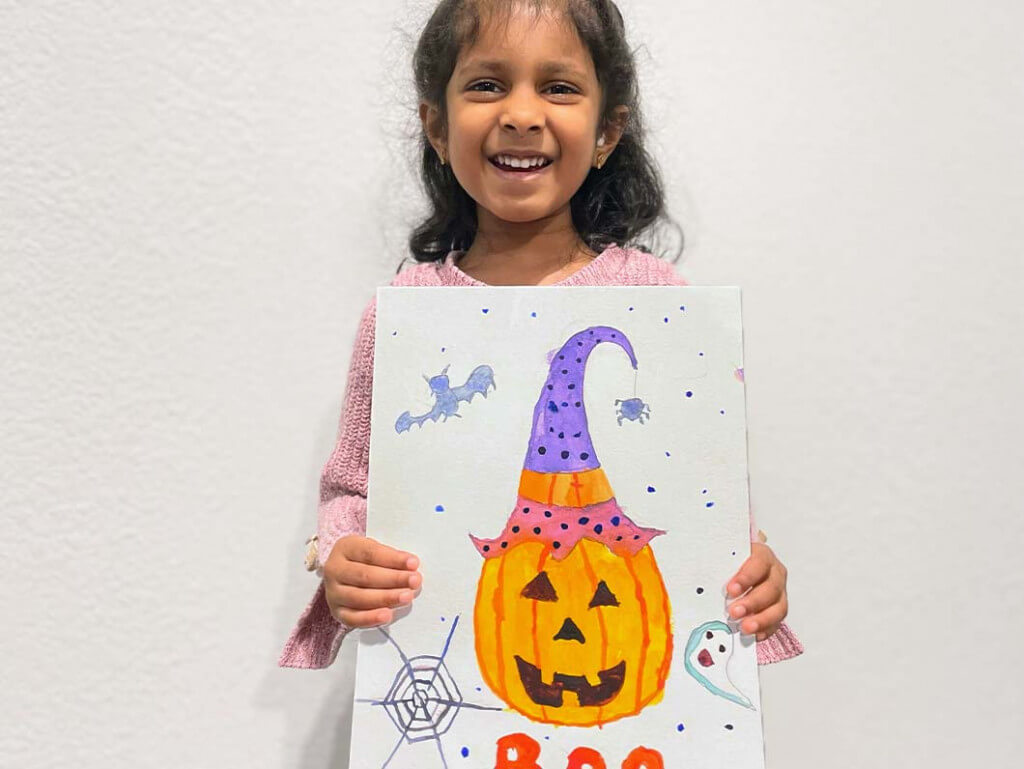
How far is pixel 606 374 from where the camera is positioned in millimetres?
684

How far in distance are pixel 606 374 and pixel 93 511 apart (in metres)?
0.63

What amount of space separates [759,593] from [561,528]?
149 millimetres

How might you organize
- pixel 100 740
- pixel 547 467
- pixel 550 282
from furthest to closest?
pixel 100 740 < pixel 550 282 < pixel 547 467

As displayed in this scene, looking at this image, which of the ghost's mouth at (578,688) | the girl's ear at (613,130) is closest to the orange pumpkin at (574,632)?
the ghost's mouth at (578,688)

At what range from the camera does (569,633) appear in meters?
0.66

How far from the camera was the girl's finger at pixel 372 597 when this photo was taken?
67 cm

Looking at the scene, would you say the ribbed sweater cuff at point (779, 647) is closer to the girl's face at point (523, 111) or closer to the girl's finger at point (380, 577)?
the girl's finger at point (380, 577)

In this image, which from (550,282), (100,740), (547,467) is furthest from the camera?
(100,740)

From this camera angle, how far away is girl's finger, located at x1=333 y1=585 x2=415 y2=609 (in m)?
0.67

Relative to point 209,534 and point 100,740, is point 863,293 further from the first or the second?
point 100,740

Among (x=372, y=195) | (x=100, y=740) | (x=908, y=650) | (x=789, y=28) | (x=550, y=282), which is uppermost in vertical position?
(x=789, y=28)

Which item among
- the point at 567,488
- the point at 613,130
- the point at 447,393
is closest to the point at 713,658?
the point at 567,488

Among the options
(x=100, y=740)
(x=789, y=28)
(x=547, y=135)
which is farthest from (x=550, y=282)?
(x=100, y=740)

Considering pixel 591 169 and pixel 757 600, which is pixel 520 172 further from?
pixel 757 600
